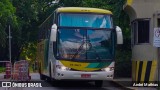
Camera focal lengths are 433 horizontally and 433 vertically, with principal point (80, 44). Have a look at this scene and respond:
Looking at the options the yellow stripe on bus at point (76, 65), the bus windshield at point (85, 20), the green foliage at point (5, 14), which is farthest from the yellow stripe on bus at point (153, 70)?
the green foliage at point (5, 14)

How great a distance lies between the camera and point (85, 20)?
2006 centimetres

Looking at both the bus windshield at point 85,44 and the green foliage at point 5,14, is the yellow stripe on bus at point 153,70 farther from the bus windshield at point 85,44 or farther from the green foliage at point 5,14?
the green foliage at point 5,14

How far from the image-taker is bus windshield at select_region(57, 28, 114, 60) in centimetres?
1938

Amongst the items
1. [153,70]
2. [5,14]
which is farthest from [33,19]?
[153,70]

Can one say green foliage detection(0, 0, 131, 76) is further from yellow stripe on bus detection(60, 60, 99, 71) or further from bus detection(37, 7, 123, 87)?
yellow stripe on bus detection(60, 60, 99, 71)

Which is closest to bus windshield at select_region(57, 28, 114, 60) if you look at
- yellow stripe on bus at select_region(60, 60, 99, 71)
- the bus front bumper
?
yellow stripe on bus at select_region(60, 60, 99, 71)

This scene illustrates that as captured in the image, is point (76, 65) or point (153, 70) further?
point (153, 70)

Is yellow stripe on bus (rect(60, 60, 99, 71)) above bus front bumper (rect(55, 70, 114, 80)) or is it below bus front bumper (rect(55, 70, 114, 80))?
above

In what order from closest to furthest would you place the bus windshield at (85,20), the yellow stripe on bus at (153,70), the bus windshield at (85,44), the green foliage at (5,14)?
the bus windshield at (85,44) → the bus windshield at (85,20) → the yellow stripe on bus at (153,70) → the green foliage at (5,14)

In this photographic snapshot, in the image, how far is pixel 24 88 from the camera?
2027 centimetres

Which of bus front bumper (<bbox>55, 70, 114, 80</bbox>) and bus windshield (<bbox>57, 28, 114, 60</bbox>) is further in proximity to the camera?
bus windshield (<bbox>57, 28, 114, 60</bbox>)

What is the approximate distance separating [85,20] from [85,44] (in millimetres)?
1246

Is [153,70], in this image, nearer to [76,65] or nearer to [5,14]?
[76,65]

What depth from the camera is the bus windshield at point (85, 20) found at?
783 inches
